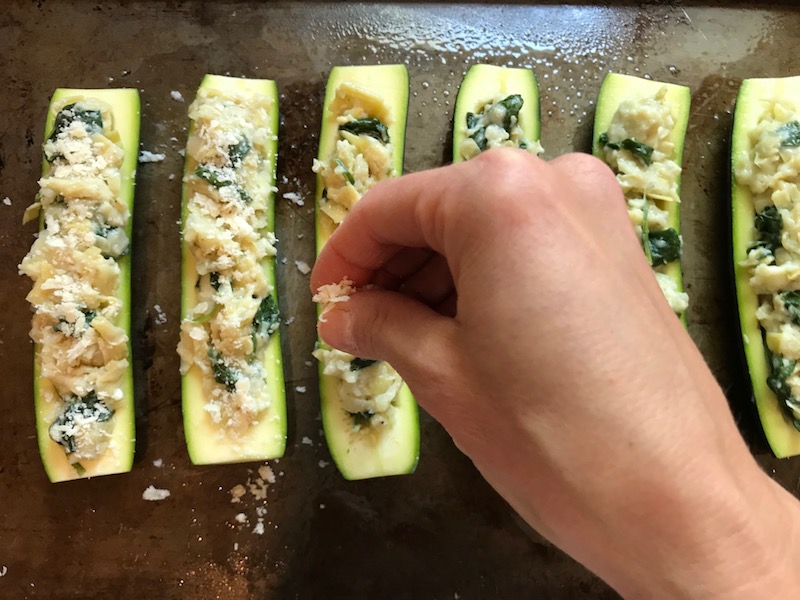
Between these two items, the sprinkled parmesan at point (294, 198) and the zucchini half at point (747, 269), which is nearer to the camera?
the zucchini half at point (747, 269)

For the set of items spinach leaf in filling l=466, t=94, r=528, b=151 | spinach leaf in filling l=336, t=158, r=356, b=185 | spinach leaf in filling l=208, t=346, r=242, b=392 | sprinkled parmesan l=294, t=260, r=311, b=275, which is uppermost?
spinach leaf in filling l=466, t=94, r=528, b=151

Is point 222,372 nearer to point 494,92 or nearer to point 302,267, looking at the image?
point 302,267

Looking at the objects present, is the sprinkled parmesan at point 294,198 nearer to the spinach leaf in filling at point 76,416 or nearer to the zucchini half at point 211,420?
the zucchini half at point 211,420

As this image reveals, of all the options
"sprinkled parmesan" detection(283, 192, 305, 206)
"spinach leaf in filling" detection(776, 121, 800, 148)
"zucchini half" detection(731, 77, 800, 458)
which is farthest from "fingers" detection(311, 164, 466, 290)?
"spinach leaf in filling" detection(776, 121, 800, 148)

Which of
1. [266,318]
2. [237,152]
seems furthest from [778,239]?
[237,152]

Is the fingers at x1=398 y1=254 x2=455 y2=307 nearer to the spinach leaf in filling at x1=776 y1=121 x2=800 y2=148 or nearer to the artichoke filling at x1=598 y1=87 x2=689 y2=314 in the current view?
the artichoke filling at x1=598 y1=87 x2=689 y2=314

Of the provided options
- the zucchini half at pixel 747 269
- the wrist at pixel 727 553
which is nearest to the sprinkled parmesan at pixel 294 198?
the zucchini half at pixel 747 269
